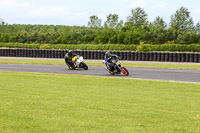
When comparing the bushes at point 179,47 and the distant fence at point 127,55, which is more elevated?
the bushes at point 179,47

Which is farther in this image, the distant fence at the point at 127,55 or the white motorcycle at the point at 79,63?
the distant fence at the point at 127,55

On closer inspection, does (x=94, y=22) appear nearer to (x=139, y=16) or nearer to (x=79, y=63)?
(x=139, y=16)

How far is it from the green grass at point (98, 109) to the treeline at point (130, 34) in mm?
57881

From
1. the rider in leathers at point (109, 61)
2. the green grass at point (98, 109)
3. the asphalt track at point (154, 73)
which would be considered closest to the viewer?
the green grass at point (98, 109)

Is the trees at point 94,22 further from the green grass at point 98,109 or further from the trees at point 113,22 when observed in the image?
the green grass at point 98,109

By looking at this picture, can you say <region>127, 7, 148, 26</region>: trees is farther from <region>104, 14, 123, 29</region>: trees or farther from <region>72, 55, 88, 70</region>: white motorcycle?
<region>72, 55, 88, 70</region>: white motorcycle

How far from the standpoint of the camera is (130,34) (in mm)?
74688

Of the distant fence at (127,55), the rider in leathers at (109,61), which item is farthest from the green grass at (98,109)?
the distant fence at (127,55)

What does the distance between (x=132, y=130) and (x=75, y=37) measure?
78.9 m

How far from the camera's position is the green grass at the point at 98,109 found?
789cm

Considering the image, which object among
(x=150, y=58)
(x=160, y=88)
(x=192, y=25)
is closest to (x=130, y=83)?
(x=160, y=88)

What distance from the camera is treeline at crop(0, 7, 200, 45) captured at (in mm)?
73938

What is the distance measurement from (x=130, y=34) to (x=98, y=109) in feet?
215

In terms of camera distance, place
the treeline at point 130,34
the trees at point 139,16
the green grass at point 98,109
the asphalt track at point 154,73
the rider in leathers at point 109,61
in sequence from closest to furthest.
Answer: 1. the green grass at point 98,109
2. the asphalt track at point 154,73
3. the rider in leathers at point 109,61
4. the treeline at point 130,34
5. the trees at point 139,16
